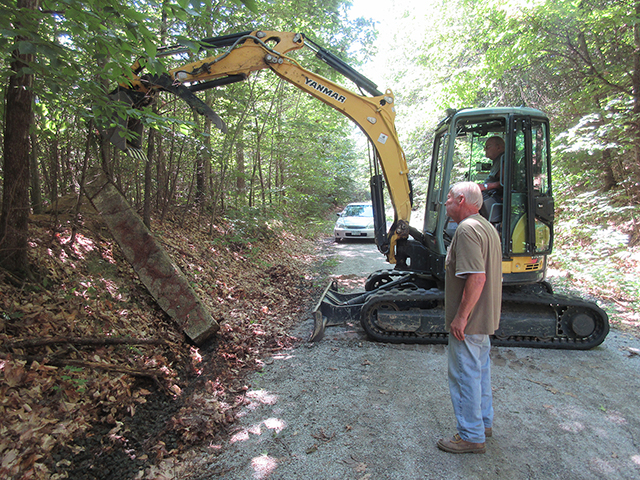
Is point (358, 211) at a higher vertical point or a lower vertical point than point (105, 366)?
higher

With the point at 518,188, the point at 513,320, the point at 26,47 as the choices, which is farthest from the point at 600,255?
the point at 26,47

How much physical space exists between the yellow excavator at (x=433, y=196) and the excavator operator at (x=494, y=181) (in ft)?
0.19

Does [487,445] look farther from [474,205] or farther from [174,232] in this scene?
[174,232]

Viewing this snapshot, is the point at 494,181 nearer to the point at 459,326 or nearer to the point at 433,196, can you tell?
the point at 433,196

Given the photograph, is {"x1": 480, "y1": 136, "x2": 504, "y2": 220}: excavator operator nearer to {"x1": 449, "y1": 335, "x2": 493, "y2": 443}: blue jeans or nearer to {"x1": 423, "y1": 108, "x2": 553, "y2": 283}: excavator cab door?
{"x1": 423, "y1": 108, "x2": 553, "y2": 283}: excavator cab door

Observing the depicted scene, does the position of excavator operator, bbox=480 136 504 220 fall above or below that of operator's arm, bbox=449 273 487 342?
above

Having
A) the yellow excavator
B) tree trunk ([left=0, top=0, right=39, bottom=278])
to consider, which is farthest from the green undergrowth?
tree trunk ([left=0, top=0, right=39, bottom=278])

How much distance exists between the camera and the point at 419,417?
3.17 metres

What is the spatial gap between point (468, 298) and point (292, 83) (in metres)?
3.97

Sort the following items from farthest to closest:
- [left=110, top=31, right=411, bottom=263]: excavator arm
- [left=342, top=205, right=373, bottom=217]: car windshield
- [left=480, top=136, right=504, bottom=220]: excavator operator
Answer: [left=342, top=205, right=373, bottom=217]: car windshield
[left=110, top=31, right=411, bottom=263]: excavator arm
[left=480, top=136, right=504, bottom=220]: excavator operator

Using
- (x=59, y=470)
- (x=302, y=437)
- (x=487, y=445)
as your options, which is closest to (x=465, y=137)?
(x=487, y=445)

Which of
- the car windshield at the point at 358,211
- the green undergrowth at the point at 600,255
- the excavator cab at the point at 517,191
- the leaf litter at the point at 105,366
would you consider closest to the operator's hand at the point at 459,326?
the leaf litter at the point at 105,366

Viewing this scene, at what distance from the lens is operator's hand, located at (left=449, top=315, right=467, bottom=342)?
2635 millimetres

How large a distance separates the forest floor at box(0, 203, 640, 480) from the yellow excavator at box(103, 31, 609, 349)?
1.13ft
